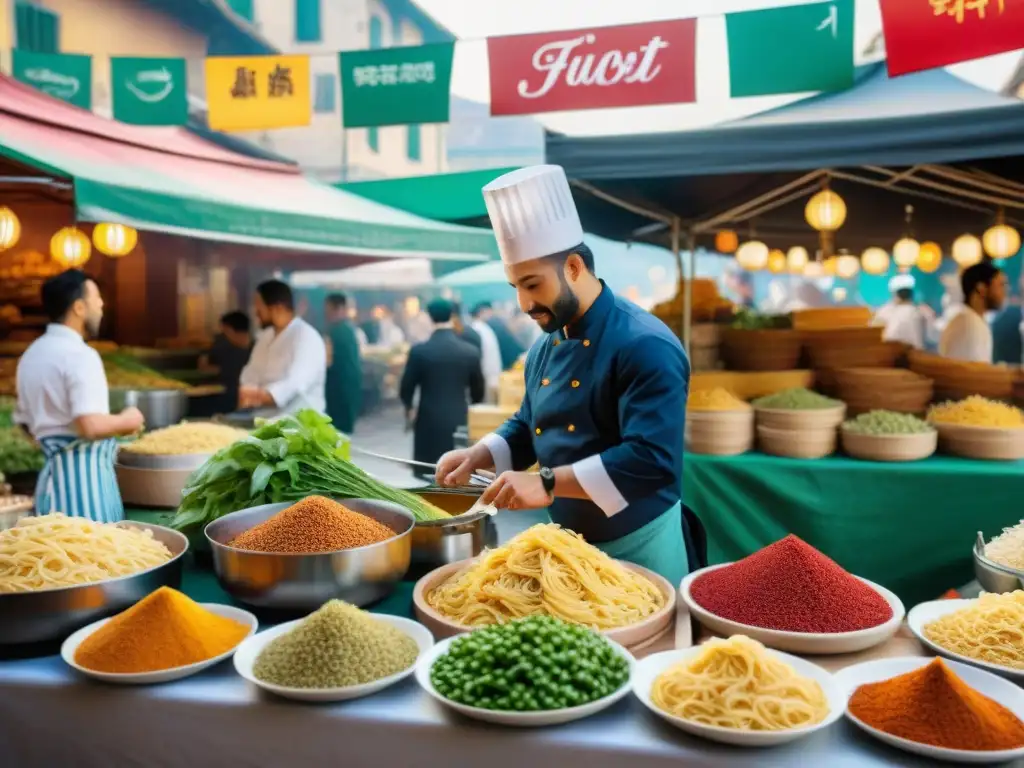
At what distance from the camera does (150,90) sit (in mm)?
6461

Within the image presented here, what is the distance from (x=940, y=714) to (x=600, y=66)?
Answer: 469 cm

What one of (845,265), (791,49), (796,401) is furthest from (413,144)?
(796,401)

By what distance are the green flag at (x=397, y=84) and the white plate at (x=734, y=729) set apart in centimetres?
492

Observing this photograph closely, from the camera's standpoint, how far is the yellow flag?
247 inches

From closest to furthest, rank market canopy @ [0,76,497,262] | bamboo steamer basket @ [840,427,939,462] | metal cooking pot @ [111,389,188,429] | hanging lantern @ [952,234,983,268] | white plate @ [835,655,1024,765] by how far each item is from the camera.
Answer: white plate @ [835,655,1024,765]
bamboo steamer basket @ [840,427,939,462]
market canopy @ [0,76,497,262]
metal cooking pot @ [111,389,188,429]
hanging lantern @ [952,234,983,268]

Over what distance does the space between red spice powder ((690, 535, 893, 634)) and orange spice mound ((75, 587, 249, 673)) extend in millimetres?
1059

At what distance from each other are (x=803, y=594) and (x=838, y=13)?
165 inches

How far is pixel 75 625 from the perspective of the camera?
169 centimetres

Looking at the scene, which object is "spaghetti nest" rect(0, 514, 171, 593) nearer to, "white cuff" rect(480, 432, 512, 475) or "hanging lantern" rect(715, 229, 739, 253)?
"white cuff" rect(480, 432, 512, 475)

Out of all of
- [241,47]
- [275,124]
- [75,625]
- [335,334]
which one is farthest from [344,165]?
[75,625]

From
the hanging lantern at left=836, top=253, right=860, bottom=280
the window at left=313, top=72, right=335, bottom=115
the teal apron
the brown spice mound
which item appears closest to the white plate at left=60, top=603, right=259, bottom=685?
the brown spice mound

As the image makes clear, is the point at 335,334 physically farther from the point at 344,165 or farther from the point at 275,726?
the point at 344,165

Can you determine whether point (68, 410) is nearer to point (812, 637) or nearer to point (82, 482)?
point (82, 482)

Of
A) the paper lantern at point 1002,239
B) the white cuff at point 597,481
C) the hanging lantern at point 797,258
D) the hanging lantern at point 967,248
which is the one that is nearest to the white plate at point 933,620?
the white cuff at point 597,481
